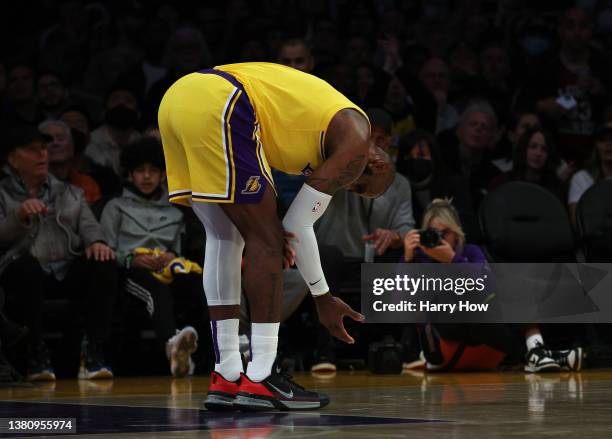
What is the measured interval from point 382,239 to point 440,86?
2.95m

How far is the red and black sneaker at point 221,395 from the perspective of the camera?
4.49m

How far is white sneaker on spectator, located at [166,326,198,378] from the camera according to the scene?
22.4 feet

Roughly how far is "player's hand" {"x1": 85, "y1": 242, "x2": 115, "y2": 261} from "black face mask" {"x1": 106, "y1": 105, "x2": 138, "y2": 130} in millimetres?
1774

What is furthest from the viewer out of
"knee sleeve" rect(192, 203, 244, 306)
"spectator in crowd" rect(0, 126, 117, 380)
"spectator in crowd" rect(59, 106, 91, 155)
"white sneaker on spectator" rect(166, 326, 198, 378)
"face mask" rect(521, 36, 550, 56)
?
"face mask" rect(521, 36, 550, 56)

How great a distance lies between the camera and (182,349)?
6.89 metres

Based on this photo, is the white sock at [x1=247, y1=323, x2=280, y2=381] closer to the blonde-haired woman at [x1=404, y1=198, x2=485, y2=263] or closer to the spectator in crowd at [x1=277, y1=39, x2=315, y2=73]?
the blonde-haired woman at [x1=404, y1=198, x2=485, y2=263]

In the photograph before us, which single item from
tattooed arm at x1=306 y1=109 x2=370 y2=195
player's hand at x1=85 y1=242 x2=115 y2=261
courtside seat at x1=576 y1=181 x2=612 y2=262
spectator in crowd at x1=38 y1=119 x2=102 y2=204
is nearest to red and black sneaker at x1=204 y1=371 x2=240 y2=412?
tattooed arm at x1=306 y1=109 x2=370 y2=195

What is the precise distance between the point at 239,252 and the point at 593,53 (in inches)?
258

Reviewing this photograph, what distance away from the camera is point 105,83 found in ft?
33.9

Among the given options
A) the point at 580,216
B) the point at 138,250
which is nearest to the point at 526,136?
the point at 580,216

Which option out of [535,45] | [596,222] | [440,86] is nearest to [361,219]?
[596,222]

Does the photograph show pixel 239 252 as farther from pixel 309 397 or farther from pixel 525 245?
pixel 525 245

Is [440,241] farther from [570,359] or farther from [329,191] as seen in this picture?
[329,191]

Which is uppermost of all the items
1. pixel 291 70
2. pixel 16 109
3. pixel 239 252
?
pixel 16 109
